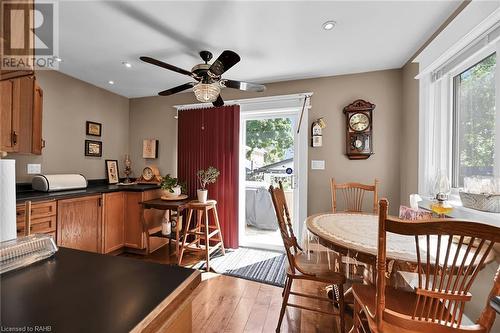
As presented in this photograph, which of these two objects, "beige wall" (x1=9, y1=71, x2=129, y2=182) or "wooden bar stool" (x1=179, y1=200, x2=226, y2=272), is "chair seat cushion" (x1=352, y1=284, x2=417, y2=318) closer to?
"wooden bar stool" (x1=179, y1=200, x2=226, y2=272)

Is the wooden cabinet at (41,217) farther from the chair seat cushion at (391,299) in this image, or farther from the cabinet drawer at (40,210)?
the chair seat cushion at (391,299)

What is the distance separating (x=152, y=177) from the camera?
338 cm

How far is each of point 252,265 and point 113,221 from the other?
1.82 metres

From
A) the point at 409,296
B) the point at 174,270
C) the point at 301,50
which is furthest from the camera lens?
the point at 301,50

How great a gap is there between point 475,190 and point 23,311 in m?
2.19

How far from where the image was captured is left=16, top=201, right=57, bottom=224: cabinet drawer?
5.93 ft

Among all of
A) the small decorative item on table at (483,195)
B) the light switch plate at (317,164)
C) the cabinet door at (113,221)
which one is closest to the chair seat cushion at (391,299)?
the small decorative item on table at (483,195)

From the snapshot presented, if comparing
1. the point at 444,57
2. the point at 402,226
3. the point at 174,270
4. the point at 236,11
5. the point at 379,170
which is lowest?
the point at 174,270

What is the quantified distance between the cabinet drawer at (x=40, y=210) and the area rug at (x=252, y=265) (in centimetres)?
154

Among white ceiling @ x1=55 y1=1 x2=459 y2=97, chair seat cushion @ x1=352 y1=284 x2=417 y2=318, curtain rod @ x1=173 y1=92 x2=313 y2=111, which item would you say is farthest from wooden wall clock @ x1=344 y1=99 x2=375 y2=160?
chair seat cushion @ x1=352 y1=284 x2=417 y2=318

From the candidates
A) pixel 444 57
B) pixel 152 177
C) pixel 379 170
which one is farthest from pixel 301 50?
pixel 152 177

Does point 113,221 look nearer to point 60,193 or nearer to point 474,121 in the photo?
point 60,193

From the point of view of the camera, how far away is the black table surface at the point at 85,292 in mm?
444

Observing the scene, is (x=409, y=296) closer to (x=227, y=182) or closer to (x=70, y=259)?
(x=70, y=259)
